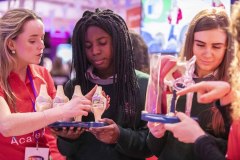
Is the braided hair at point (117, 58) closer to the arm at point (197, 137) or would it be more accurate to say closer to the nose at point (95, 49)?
the nose at point (95, 49)

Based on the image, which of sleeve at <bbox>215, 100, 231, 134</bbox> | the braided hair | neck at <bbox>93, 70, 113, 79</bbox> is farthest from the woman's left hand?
sleeve at <bbox>215, 100, 231, 134</bbox>

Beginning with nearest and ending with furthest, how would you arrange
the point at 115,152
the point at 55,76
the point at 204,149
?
the point at 204,149 < the point at 115,152 < the point at 55,76

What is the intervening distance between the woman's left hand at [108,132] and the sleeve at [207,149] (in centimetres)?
59

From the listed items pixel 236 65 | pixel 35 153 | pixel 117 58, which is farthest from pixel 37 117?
pixel 236 65

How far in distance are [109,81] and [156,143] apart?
468 millimetres

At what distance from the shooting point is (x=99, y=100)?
219 centimetres

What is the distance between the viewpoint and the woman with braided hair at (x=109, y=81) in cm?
228

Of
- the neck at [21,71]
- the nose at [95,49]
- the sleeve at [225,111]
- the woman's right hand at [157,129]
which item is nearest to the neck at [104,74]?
the nose at [95,49]

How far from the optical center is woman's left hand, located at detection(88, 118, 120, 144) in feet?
6.92

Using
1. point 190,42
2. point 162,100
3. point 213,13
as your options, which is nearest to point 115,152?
point 162,100

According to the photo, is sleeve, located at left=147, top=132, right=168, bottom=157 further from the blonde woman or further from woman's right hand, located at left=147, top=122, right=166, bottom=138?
the blonde woman

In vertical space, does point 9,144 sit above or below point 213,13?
below

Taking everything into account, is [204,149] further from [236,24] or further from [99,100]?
[99,100]

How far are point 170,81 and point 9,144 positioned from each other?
966mm
